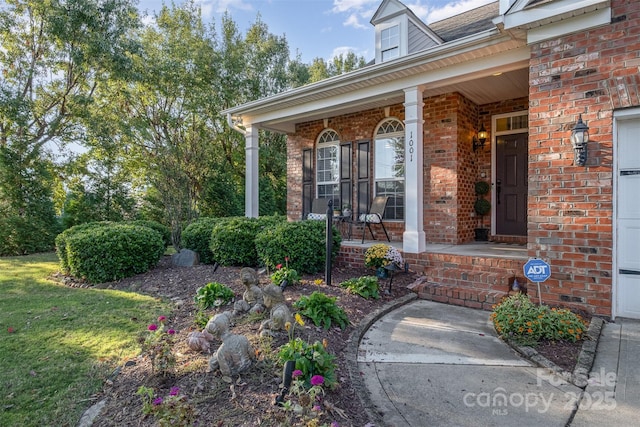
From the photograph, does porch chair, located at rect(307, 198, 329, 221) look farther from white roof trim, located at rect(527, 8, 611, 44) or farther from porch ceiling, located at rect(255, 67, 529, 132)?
white roof trim, located at rect(527, 8, 611, 44)

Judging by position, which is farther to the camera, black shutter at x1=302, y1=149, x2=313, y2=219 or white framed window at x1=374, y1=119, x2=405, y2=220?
black shutter at x1=302, y1=149, x2=313, y2=219

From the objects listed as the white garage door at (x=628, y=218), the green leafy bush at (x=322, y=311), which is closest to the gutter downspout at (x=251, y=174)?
the green leafy bush at (x=322, y=311)

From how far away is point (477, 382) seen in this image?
244 cm

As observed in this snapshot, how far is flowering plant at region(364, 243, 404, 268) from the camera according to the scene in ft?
15.7

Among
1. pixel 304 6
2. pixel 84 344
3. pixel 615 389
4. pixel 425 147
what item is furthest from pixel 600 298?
pixel 304 6

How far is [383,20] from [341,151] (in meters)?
2.64

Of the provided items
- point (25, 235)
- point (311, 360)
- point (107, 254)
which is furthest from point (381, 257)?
point (25, 235)

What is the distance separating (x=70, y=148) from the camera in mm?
10453

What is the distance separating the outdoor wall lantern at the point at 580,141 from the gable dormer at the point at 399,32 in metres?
3.87

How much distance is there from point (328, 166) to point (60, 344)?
5828mm

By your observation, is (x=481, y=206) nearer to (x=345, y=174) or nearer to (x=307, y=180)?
(x=345, y=174)

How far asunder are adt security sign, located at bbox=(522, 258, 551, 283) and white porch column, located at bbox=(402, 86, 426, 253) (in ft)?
5.96

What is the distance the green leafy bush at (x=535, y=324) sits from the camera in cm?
301

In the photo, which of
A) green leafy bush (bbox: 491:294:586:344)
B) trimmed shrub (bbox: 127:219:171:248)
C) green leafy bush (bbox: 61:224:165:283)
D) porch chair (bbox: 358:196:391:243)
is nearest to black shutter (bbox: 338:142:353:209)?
porch chair (bbox: 358:196:391:243)
